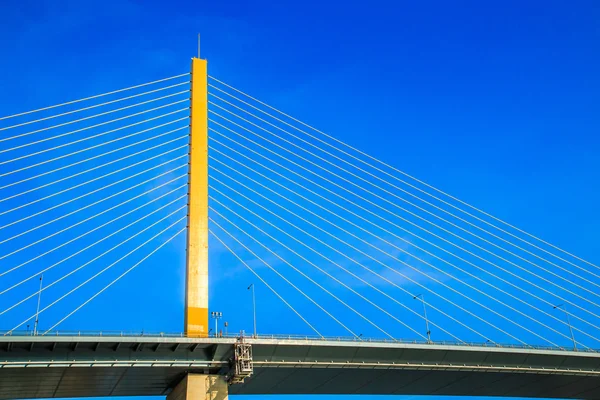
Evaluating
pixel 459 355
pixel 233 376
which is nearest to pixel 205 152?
pixel 233 376

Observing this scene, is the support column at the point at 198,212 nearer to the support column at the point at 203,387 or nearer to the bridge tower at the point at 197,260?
the bridge tower at the point at 197,260

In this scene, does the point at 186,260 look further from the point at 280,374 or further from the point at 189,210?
the point at 280,374

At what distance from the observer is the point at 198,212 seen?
45906 mm

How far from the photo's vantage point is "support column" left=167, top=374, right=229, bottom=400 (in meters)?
43.0

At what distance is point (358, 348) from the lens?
4691 centimetres

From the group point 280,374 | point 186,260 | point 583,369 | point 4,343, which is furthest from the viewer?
point 583,369

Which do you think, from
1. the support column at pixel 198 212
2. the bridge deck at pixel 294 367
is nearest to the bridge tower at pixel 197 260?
the support column at pixel 198 212

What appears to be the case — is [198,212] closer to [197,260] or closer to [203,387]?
[197,260]

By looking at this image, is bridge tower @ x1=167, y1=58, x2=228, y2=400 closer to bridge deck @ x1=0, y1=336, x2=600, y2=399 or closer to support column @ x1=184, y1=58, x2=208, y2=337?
support column @ x1=184, y1=58, x2=208, y2=337

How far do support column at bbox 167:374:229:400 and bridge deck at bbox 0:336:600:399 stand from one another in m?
0.52

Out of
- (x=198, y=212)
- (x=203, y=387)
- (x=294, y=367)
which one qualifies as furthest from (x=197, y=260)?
(x=294, y=367)

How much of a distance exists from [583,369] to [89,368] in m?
36.1

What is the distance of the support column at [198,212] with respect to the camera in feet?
142

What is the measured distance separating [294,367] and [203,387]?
19.8ft
